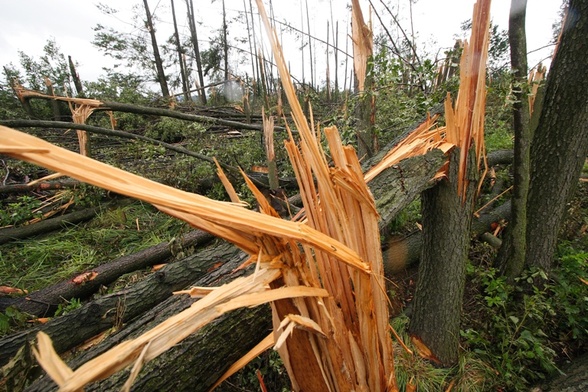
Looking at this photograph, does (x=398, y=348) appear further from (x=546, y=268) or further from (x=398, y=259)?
(x=546, y=268)

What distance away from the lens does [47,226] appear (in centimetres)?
390

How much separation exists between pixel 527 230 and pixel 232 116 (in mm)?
7010

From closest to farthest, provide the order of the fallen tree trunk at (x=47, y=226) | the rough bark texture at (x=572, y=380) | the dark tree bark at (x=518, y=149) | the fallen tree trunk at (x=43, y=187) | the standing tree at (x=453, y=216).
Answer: the standing tree at (x=453, y=216) → the rough bark texture at (x=572, y=380) → the dark tree bark at (x=518, y=149) → the fallen tree trunk at (x=47, y=226) → the fallen tree trunk at (x=43, y=187)

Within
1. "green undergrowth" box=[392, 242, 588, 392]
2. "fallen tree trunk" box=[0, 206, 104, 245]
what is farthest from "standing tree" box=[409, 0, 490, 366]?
"fallen tree trunk" box=[0, 206, 104, 245]

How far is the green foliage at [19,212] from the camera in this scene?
3.90 meters

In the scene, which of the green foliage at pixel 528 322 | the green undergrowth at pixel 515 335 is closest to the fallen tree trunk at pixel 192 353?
the green undergrowth at pixel 515 335

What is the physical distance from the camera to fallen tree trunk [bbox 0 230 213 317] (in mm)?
2592

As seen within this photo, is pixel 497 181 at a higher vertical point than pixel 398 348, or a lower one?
higher

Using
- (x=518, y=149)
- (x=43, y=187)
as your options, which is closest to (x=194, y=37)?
(x=43, y=187)

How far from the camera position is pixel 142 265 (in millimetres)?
3148

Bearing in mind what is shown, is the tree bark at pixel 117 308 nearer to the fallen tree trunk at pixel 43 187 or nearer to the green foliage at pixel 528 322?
the green foliage at pixel 528 322

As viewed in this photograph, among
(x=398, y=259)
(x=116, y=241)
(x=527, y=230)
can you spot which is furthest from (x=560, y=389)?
(x=116, y=241)

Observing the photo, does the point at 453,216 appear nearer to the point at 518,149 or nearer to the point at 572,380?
the point at 518,149

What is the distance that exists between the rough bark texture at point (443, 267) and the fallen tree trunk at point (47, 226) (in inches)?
175
